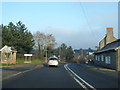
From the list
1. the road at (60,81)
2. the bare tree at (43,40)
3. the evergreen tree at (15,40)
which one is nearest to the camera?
the road at (60,81)

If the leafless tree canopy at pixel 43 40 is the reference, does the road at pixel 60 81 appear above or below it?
below

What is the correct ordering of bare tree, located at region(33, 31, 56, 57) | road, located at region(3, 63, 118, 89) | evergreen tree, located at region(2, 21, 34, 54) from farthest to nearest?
bare tree, located at region(33, 31, 56, 57) < evergreen tree, located at region(2, 21, 34, 54) < road, located at region(3, 63, 118, 89)

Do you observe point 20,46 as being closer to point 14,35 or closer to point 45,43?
point 14,35

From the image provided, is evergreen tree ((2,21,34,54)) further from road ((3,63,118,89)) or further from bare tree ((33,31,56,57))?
road ((3,63,118,89))

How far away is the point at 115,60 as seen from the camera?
31109 millimetres

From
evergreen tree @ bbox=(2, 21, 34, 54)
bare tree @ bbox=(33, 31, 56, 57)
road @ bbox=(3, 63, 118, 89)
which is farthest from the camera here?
bare tree @ bbox=(33, 31, 56, 57)

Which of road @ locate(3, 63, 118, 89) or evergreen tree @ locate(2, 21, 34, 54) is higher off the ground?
evergreen tree @ locate(2, 21, 34, 54)

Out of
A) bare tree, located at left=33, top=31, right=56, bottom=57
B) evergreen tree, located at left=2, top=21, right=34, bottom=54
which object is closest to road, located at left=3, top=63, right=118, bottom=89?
evergreen tree, located at left=2, top=21, right=34, bottom=54

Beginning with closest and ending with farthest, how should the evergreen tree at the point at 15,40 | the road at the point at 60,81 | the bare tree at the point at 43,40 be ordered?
the road at the point at 60,81 < the evergreen tree at the point at 15,40 < the bare tree at the point at 43,40

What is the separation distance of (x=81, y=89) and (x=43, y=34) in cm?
7389

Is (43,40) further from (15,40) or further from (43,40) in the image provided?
(15,40)

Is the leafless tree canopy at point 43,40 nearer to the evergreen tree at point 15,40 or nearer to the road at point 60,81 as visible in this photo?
the evergreen tree at point 15,40

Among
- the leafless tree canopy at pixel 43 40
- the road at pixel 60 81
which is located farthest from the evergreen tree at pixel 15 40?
the road at pixel 60 81

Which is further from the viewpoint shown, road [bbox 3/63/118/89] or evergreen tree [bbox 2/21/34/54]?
evergreen tree [bbox 2/21/34/54]
